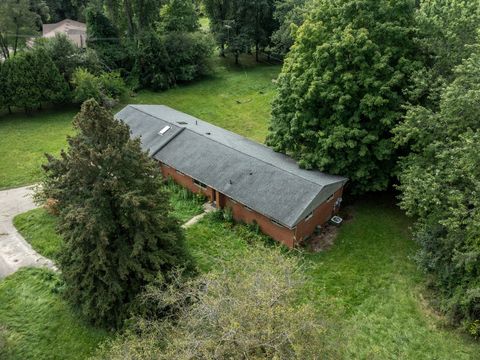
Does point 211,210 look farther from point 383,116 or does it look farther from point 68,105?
point 68,105

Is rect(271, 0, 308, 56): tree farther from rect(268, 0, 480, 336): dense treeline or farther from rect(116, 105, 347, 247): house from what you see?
rect(116, 105, 347, 247): house

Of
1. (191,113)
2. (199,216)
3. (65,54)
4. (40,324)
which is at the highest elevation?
(65,54)

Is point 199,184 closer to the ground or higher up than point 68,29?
closer to the ground

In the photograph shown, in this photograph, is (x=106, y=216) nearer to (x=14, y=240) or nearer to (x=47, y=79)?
(x=14, y=240)

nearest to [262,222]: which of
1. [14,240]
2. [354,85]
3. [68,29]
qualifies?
[354,85]

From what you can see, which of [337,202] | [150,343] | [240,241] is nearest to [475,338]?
[337,202]

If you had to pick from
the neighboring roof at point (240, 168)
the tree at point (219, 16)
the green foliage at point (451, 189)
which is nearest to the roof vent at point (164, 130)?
the neighboring roof at point (240, 168)

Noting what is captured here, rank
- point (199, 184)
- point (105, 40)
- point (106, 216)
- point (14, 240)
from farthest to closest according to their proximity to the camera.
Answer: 1. point (105, 40)
2. point (199, 184)
3. point (14, 240)
4. point (106, 216)

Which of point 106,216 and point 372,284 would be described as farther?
point 372,284

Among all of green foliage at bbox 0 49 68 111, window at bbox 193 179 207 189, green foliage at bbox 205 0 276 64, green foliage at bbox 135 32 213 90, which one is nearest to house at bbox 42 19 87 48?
green foliage at bbox 135 32 213 90
